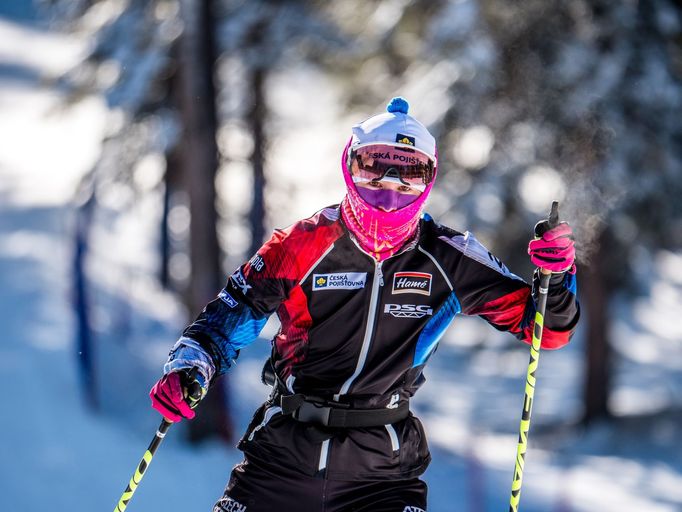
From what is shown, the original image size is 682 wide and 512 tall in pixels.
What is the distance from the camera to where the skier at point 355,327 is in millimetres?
3746

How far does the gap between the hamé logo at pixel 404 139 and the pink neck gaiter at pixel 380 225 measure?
217mm

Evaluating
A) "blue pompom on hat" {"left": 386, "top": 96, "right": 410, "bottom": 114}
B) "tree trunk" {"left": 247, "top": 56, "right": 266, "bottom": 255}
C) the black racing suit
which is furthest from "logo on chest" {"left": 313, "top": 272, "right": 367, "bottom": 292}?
"tree trunk" {"left": 247, "top": 56, "right": 266, "bottom": 255}

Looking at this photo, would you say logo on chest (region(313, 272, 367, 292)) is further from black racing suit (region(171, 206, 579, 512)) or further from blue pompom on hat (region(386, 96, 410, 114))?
blue pompom on hat (region(386, 96, 410, 114))

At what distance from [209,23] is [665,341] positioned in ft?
65.5

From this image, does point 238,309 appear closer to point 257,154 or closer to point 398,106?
point 398,106

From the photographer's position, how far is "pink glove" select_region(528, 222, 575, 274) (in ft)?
12.3

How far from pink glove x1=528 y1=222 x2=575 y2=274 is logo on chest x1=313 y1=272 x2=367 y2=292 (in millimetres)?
677

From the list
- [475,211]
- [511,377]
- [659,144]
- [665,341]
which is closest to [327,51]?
[475,211]

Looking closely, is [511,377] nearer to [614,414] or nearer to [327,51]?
[614,414]

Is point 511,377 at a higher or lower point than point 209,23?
higher

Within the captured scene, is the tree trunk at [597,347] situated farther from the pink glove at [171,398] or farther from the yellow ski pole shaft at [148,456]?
the pink glove at [171,398]

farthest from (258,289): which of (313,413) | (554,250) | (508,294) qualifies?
(554,250)

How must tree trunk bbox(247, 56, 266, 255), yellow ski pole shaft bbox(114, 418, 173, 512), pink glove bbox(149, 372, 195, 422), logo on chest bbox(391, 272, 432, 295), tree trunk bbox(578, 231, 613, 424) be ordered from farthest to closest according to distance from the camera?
1. tree trunk bbox(247, 56, 266, 255)
2. tree trunk bbox(578, 231, 613, 424)
3. yellow ski pole shaft bbox(114, 418, 173, 512)
4. logo on chest bbox(391, 272, 432, 295)
5. pink glove bbox(149, 372, 195, 422)

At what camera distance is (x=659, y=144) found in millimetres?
12320
